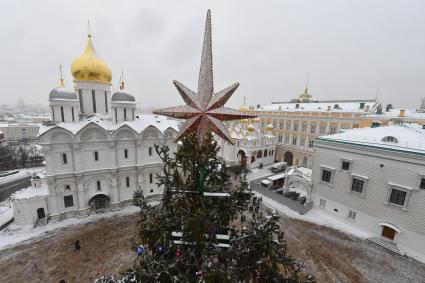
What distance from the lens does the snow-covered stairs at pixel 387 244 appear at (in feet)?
51.4

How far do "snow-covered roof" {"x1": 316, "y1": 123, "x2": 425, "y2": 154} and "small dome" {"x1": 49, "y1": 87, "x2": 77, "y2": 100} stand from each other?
87.6ft

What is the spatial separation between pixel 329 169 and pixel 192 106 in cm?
2054

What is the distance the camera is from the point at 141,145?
2091 cm

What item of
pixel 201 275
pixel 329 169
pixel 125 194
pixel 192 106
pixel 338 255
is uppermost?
pixel 192 106

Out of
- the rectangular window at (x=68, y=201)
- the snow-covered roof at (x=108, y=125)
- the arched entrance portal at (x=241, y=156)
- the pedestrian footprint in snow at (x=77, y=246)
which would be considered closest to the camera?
the pedestrian footprint in snow at (x=77, y=246)

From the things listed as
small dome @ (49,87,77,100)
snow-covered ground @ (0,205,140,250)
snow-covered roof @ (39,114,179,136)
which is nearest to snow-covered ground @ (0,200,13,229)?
snow-covered ground @ (0,205,140,250)

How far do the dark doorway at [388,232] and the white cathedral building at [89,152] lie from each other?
22.8 metres

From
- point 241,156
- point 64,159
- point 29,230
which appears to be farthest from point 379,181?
point 29,230

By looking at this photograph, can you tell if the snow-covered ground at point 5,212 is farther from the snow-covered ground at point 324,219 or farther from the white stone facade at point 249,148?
the white stone facade at point 249,148

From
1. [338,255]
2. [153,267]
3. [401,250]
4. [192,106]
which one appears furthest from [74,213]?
[401,250]

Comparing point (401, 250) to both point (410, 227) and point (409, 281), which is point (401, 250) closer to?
point (410, 227)

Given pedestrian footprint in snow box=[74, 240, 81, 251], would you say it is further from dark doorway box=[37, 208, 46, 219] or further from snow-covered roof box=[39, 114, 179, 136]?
snow-covered roof box=[39, 114, 179, 136]

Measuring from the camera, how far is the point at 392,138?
54.6 feet

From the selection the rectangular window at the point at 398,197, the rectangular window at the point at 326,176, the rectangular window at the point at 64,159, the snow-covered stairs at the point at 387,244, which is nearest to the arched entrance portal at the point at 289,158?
the rectangular window at the point at 326,176
